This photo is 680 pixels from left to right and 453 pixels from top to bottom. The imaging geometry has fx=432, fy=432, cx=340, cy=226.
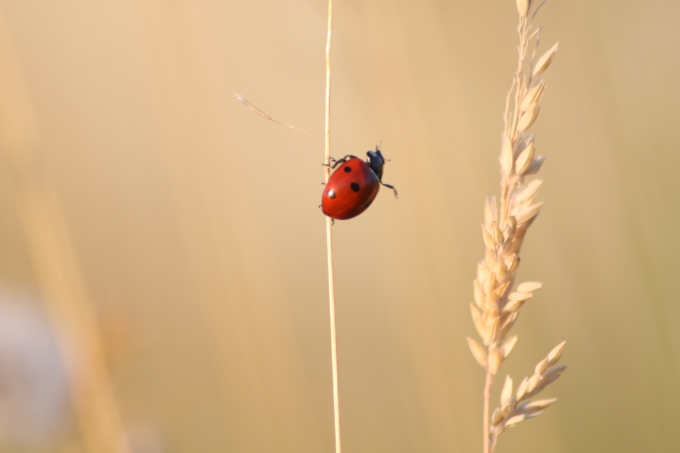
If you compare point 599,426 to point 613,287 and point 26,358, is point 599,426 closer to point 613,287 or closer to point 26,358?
point 613,287

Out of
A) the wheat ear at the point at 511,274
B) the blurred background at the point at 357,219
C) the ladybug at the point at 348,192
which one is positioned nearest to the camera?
the wheat ear at the point at 511,274

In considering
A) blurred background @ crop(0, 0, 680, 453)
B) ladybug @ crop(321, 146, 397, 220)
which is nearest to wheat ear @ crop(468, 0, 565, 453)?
ladybug @ crop(321, 146, 397, 220)

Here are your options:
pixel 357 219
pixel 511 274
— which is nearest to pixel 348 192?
pixel 511 274

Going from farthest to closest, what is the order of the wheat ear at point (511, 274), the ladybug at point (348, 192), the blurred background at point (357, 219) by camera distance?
the blurred background at point (357, 219) < the ladybug at point (348, 192) < the wheat ear at point (511, 274)

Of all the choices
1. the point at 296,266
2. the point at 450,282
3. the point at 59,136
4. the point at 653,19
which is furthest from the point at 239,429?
the point at 653,19

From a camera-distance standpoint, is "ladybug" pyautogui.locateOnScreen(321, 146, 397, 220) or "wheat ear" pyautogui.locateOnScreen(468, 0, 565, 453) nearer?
"wheat ear" pyautogui.locateOnScreen(468, 0, 565, 453)

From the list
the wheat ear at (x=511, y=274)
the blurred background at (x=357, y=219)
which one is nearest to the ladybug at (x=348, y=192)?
the wheat ear at (x=511, y=274)

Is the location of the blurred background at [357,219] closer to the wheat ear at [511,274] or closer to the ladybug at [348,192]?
the ladybug at [348,192]

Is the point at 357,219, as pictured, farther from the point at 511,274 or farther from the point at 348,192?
the point at 511,274

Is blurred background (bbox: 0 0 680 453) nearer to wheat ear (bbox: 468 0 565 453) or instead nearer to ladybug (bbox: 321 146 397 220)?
ladybug (bbox: 321 146 397 220)
